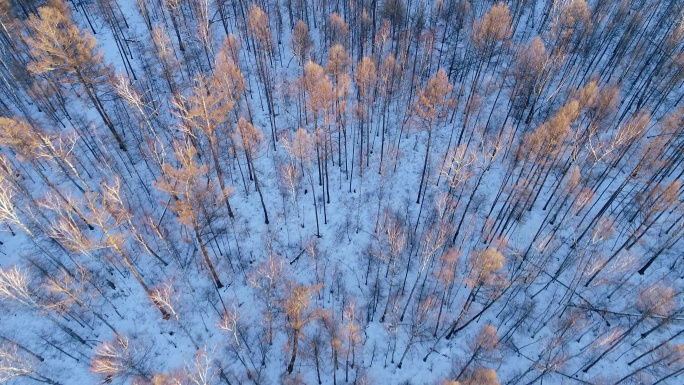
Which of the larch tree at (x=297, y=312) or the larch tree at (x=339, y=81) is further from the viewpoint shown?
the larch tree at (x=339, y=81)

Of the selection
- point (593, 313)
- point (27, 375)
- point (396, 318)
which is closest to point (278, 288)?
point (396, 318)

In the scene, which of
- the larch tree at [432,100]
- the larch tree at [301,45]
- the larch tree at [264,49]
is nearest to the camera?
the larch tree at [432,100]

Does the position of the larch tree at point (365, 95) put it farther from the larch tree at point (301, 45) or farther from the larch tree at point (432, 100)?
the larch tree at point (301, 45)

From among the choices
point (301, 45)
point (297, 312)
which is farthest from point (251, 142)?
point (297, 312)

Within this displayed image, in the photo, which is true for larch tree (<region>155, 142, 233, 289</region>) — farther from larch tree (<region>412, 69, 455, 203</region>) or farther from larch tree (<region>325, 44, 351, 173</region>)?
larch tree (<region>412, 69, 455, 203</region>)

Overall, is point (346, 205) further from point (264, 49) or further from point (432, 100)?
point (264, 49)

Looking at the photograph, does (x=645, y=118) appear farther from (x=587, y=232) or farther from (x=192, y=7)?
(x=192, y=7)

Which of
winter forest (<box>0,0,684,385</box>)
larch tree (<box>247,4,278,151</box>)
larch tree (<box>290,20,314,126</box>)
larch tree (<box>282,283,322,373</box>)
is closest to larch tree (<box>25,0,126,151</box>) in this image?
winter forest (<box>0,0,684,385</box>)

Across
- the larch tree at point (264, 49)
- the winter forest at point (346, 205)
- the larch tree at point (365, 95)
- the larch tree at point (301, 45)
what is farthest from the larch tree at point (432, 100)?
the larch tree at point (264, 49)

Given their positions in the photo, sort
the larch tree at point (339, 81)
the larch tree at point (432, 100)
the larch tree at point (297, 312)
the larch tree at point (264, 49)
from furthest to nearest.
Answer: the larch tree at point (264, 49), the larch tree at point (339, 81), the larch tree at point (432, 100), the larch tree at point (297, 312)
